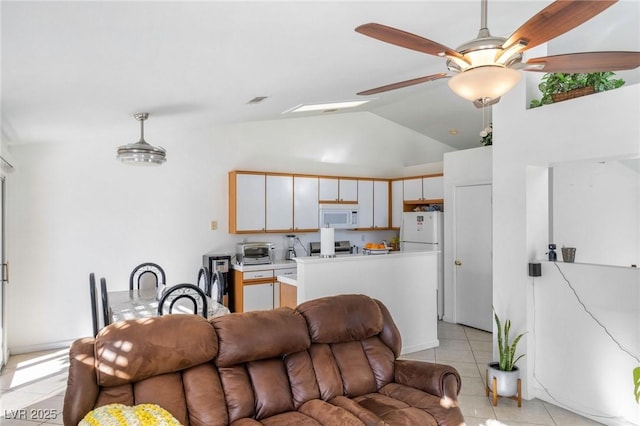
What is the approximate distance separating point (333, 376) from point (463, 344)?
3.03 metres

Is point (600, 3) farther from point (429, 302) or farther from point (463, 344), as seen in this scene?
point (463, 344)

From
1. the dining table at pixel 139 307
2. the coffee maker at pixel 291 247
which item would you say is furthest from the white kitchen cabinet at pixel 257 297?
the dining table at pixel 139 307

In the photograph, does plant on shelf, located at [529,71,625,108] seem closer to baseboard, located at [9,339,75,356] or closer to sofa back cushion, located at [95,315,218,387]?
sofa back cushion, located at [95,315,218,387]

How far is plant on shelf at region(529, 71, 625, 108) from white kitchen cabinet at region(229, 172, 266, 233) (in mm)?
3720

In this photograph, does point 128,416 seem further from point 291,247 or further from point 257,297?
point 291,247

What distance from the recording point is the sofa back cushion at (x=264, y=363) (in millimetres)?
2367

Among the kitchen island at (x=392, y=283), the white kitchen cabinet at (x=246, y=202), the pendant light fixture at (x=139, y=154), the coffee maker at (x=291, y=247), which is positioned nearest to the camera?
the pendant light fixture at (x=139, y=154)

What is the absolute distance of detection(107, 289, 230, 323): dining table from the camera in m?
3.48

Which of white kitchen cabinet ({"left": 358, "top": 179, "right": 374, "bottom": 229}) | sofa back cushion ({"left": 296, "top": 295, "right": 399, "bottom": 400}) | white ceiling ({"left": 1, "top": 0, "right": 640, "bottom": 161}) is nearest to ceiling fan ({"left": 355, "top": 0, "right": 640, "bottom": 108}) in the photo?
white ceiling ({"left": 1, "top": 0, "right": 640, "bottom": 161})

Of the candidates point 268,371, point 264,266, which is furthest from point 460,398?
point 264,266

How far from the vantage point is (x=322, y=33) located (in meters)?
2.50

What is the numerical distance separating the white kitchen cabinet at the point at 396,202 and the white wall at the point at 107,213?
163 centimetres

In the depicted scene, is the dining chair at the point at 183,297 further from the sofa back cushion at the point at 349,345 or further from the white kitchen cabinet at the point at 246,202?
the white kitchen cabinet at the point at 246,202

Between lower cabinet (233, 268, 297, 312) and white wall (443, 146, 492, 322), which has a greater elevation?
white wall (443, 146, 492, 322)
